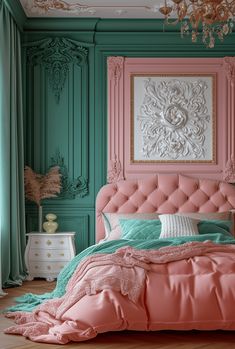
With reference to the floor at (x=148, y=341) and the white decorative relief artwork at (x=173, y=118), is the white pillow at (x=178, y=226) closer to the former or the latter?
the white decorative relief artwork at (x=173, y=118)

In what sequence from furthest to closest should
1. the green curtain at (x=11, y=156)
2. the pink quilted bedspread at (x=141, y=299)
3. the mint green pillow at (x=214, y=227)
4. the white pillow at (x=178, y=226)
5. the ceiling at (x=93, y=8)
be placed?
the ceiling at (x=93, y=8)
the green curtain at (x=11, y=156)
the mint green pillow at (x=214, y=227)
the white pillow at (x=178, y=226)
the pink quilted bedspread at (x=141, y=299)

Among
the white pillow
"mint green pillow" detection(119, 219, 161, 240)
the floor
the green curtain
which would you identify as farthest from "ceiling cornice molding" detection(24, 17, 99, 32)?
the floor

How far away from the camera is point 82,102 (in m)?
7.51

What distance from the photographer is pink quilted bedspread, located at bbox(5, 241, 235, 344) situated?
14.4ft

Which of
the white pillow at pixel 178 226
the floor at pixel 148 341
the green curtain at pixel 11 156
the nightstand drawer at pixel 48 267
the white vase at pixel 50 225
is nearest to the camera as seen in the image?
the floor at pixel 148 341

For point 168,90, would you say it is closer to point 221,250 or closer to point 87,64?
point 87,64

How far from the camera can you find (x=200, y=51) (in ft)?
24.6

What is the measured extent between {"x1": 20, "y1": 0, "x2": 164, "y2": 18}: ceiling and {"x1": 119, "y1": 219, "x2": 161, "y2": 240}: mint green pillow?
233 cm

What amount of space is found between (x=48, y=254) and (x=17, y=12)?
267 centimetres

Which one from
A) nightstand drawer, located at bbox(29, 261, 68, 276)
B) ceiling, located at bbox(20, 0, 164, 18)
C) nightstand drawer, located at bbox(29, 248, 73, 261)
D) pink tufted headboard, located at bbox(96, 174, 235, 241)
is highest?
ceiling, located at bbox(20, 0, 164, 18)

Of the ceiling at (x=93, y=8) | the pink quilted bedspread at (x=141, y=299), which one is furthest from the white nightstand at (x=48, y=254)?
the ceiling at (x=93, y=8)

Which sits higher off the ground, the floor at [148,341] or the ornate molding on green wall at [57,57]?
the ornate molding on green wall at [57,57]

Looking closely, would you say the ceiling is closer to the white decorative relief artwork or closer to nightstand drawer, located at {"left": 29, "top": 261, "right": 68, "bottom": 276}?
the white decorative relief artwork

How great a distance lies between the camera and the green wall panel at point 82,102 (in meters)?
7.46
